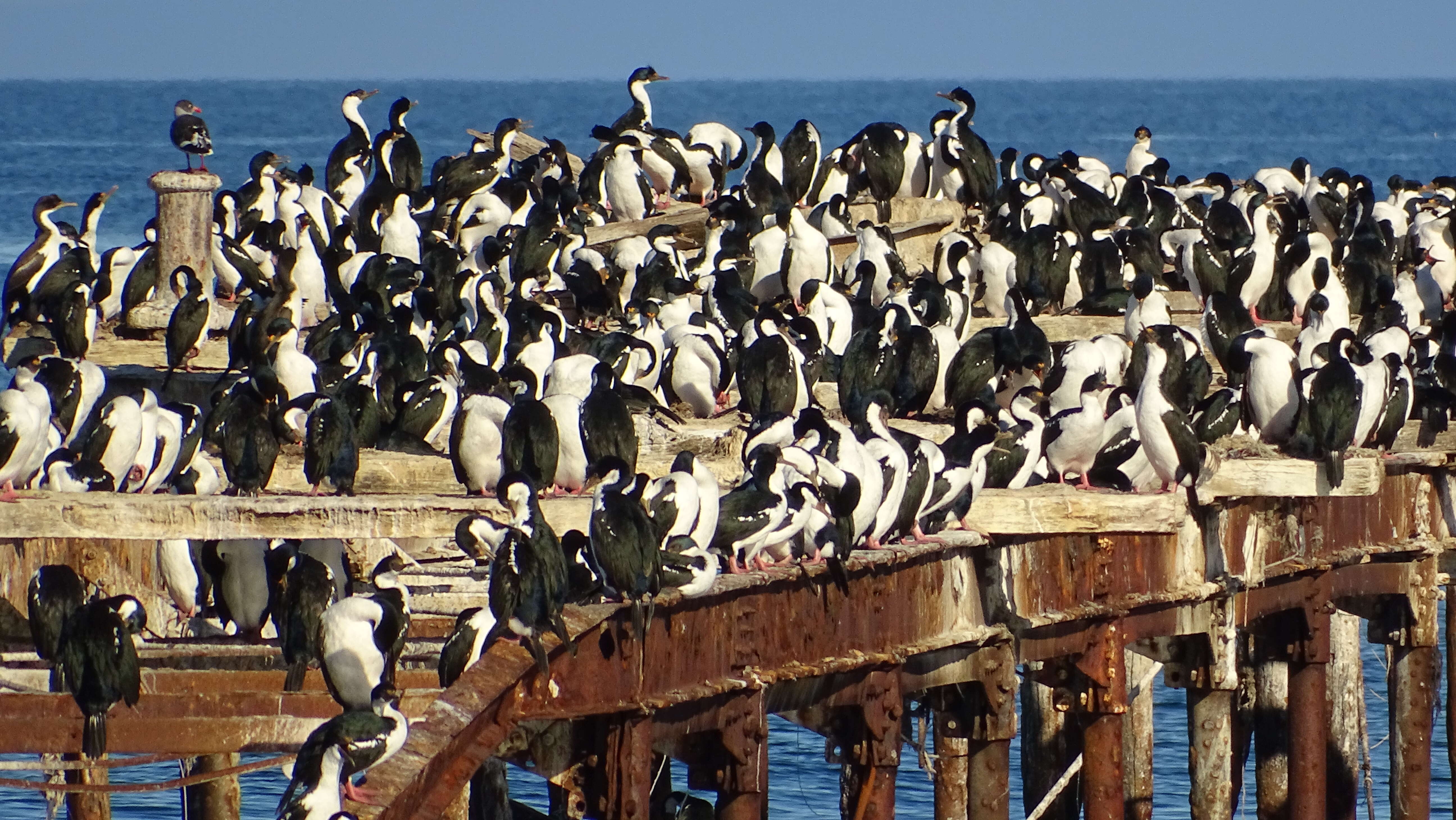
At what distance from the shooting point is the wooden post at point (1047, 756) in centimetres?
2042

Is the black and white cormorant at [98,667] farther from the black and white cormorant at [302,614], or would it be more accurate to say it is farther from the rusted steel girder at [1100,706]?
the rusted steel girder at [1100,706]

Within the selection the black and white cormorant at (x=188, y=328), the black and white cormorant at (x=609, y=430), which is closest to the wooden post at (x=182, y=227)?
the black and white cormorant at (x=188, y=328)

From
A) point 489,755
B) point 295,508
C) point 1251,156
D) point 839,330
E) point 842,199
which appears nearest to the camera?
point 489,755

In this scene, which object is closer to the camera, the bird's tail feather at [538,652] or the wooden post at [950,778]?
the bird's tail feather at [538,652]

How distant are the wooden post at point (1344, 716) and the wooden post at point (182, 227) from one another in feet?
29.4

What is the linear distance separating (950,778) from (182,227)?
7.43 metres

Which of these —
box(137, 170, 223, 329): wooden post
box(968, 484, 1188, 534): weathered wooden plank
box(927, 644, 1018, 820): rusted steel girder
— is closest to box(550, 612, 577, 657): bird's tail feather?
box(968, 484, 1188, 534): weathered wooden plank

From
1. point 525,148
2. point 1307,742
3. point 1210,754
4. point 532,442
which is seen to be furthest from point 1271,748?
point 525,148

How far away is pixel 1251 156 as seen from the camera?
107m

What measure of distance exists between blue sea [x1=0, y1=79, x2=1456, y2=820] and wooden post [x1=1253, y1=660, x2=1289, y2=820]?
496 cm

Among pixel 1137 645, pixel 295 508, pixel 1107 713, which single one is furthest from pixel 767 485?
pixel 1137 645

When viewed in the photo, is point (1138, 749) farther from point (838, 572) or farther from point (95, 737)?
point (95, 737)

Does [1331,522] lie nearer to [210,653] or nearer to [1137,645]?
[1137,645]

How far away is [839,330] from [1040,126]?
117732 millimetres
